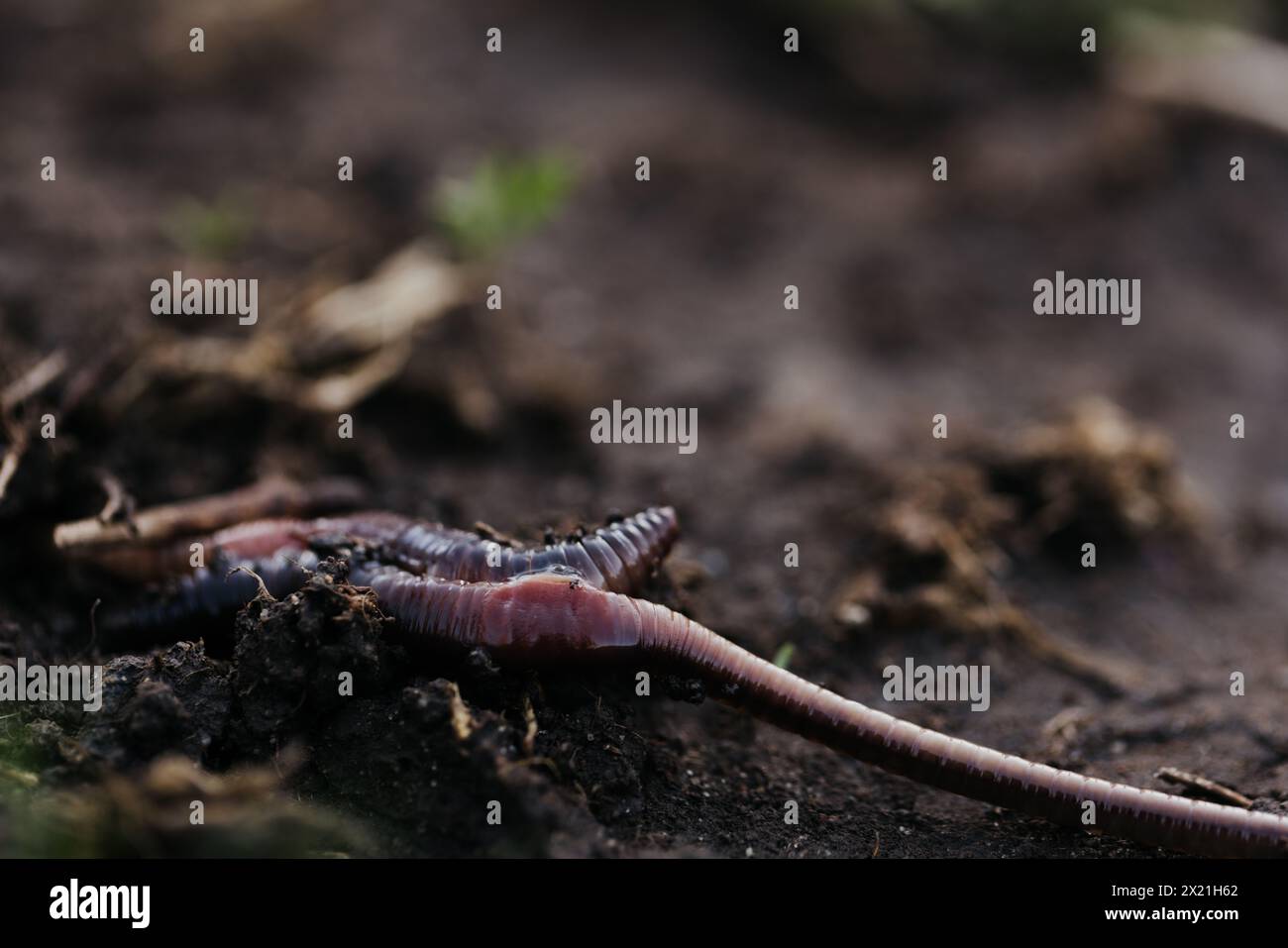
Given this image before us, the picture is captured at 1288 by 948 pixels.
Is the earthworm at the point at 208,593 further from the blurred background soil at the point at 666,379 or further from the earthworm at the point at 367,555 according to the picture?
the blurred background soil at the point at 666,379

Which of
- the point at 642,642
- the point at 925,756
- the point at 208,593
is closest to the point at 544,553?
the point at 642,642

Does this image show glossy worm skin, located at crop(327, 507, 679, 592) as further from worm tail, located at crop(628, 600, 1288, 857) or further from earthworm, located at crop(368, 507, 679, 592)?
worm tail, located at crop(628, 600, 1288, 857)

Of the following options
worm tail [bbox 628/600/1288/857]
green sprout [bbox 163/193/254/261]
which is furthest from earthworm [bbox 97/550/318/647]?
green sprout [bbox 163/193/254/261]

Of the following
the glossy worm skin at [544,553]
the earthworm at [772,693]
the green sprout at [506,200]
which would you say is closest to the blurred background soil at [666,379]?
the green sprout at [506,200]

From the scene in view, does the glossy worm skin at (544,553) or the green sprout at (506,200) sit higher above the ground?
the green sprout at (506,200)

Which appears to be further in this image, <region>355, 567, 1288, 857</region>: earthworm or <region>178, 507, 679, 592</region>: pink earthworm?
<region>178, 507, 679, 592</region>: pink earthworm
